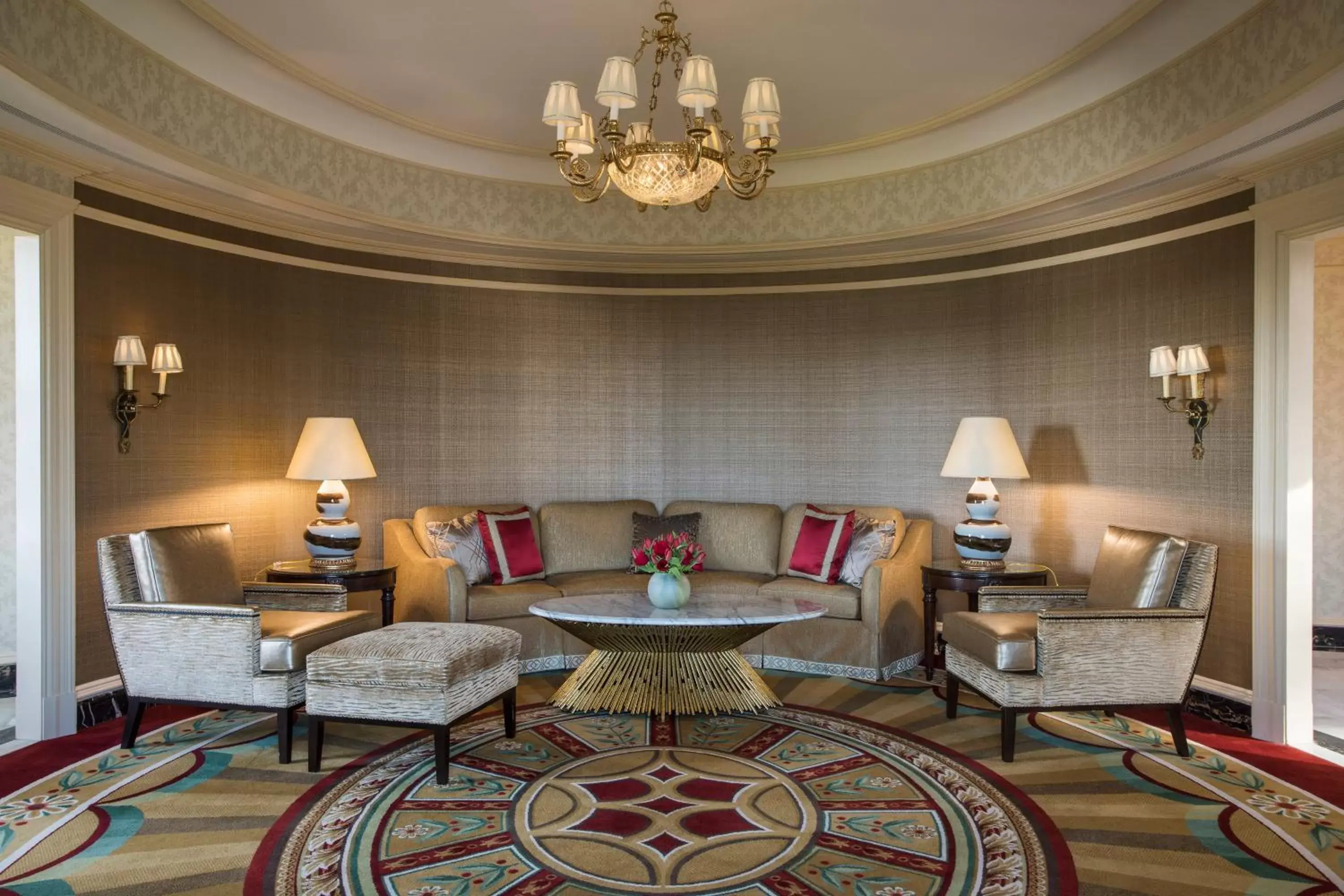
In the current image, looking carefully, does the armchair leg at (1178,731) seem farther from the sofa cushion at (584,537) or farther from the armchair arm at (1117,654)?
the sofa cushion at (584,537)

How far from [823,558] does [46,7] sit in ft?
14.4

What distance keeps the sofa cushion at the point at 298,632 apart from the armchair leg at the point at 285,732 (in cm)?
17

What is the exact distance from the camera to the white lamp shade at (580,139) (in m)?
3.53

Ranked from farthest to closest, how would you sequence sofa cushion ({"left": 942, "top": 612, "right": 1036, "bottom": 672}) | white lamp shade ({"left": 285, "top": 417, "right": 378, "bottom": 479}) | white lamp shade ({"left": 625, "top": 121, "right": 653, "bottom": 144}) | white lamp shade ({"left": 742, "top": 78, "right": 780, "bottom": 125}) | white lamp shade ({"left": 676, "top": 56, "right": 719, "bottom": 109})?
white lamp shade ({"left": 285, "top": 417, "right": 378, "bottom": 479}) < white lamp shade ({"left": 625, "top": 121, "right": 653, "bottom": 144}) < sofa cushion ({"left": 942, "top": 612, "right": 1036, "bottom": 672}) < white lamp shade ({"left": 742, "top": 78, "right": 780, "bottom": 125}) < white lamp shade ({"left": 676, "top": 56, "right": 719, "bottom": 109})

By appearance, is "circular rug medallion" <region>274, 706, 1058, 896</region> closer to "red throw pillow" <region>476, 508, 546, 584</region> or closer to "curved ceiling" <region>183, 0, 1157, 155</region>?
"red throw pillow" <region>476, 508, 546, 584</region>

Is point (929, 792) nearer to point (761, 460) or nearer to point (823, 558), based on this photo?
point (823, 558)

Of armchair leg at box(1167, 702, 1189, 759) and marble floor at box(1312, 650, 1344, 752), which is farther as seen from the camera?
marble floor at box(1312, 650, 1344, 752)

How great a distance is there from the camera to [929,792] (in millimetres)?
3262

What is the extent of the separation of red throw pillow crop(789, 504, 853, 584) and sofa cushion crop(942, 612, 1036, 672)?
3.69 ft

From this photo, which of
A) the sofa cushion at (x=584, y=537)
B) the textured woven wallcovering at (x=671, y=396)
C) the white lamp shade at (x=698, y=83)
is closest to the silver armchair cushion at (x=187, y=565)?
the textured woven wallcovering at (x=671, y=396)

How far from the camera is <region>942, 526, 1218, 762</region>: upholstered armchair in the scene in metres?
3.61

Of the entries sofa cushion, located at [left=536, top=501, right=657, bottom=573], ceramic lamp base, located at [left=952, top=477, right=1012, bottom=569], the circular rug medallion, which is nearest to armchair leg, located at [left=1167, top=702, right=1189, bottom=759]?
the circular rug medallion

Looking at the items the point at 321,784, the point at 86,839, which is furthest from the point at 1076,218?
the point at 86,839

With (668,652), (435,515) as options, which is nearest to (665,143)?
(668,652)
